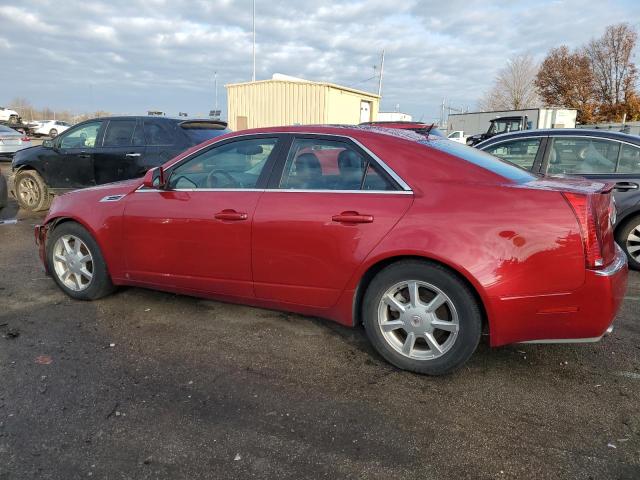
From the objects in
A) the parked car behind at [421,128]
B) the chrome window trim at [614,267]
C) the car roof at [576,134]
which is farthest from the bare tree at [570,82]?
the chrome window trim at [614,267]

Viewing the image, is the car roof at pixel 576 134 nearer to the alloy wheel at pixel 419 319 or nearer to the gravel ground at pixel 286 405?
the gravel ground at pixel 286 405

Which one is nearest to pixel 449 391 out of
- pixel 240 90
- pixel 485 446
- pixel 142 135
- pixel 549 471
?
pixel 485 446

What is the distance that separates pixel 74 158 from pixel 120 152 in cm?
99

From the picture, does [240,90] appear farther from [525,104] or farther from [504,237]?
[525,104]

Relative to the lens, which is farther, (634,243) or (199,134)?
(199,134)

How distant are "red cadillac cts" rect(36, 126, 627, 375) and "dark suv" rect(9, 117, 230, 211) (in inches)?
139

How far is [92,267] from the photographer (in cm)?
427

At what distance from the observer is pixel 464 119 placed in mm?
38719

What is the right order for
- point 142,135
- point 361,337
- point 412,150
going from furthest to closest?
point 142,135 → point 361,337 → point 412,150

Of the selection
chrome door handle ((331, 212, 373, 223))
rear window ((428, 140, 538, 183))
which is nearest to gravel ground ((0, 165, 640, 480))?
chrome door handle ((331, 212, 373, 223))

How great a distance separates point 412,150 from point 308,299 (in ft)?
4.02

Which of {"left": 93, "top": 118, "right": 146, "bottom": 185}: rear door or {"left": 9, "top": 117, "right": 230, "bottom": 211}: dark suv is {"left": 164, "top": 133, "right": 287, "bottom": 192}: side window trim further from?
{"left": 93, "top": 118, "right": 146, "bottom": 185}: rear door

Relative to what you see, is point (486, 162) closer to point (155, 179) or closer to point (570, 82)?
point (155, 179)

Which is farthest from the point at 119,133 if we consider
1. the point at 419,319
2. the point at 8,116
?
the point at 8,116
